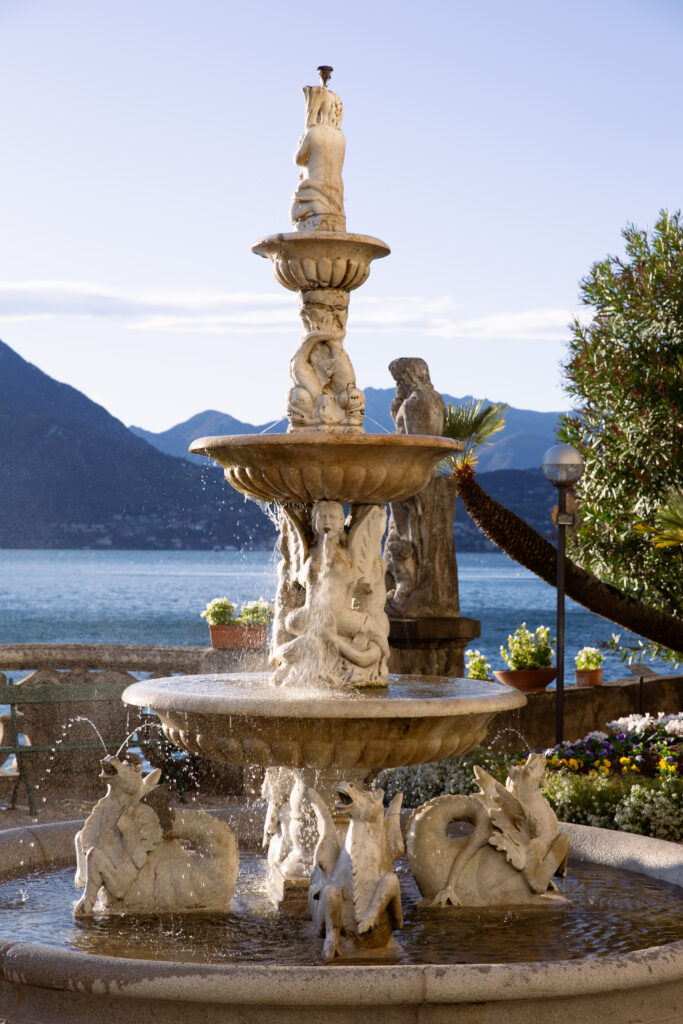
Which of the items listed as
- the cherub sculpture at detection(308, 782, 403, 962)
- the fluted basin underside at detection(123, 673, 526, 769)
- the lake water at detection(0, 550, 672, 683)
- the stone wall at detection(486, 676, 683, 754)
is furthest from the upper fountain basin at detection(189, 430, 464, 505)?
the lake water at detection(0, 550, 672, 683)

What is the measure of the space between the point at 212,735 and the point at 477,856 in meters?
1.55

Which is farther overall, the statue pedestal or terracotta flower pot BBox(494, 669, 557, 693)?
terracotta flower pot BBox(494, 669, 557, 693)

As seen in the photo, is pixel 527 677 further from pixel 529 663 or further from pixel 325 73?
pixel 325 73

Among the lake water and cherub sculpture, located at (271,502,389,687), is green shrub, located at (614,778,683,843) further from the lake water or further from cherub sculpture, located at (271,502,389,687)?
the lake water

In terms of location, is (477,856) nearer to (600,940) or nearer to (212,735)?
(600,940)

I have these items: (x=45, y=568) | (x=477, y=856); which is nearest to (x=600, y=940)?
(x=477, y=856)

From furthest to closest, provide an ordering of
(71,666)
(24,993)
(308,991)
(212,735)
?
(71,666), (212,735), (24,993), (308,991)

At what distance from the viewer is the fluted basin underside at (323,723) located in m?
5.62

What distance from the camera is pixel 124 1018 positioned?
14.4 feet

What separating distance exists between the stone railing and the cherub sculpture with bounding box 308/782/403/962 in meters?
4.44

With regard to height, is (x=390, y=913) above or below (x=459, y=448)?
below

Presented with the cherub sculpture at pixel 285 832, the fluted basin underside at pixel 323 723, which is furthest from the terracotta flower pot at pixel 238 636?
the fluted basin underside at pixel 323 723

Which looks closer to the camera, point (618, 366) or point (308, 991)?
point (308, 991)

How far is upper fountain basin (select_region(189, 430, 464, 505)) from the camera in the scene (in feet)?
19.6
